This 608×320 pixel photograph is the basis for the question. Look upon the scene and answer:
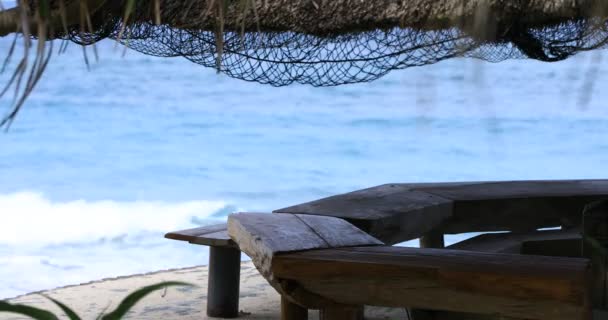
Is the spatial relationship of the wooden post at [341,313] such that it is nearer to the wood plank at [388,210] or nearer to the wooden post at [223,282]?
the wood plank at [388,210]

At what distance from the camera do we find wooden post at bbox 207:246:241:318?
12.3 feet

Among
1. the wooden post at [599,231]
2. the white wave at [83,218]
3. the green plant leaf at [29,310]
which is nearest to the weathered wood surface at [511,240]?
the wooden post at [599,231]

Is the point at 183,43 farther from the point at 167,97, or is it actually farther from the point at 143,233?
the point at 167,97

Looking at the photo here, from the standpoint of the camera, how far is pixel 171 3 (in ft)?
8.46

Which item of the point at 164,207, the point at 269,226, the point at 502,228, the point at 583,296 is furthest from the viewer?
the point at 164,207

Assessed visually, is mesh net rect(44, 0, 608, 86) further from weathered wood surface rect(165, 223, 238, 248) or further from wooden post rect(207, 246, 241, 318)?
wooden post rect(207, 246, 241, 318)

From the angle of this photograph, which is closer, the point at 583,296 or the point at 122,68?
the point at 583,296

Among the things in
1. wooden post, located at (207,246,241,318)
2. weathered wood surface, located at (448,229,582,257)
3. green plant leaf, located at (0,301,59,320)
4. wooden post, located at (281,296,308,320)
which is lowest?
wooden post, located at (207,246,241,318)

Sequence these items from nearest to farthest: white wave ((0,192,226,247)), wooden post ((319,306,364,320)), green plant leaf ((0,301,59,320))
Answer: green plant leaf ((0,301,59,320)) < wooden post ((319,306,364,320)) < white wave ((0,192,226,247))


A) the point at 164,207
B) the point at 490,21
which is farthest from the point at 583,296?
the point at 164,207

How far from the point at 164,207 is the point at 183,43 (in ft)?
28.6

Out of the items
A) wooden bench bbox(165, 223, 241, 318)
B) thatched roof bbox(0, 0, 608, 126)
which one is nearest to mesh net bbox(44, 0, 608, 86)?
thatched roof bbox(0, 0, 608, 126)

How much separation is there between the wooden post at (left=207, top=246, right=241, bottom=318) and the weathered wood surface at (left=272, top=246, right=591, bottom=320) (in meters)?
1.79

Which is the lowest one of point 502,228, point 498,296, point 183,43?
point 502,228
